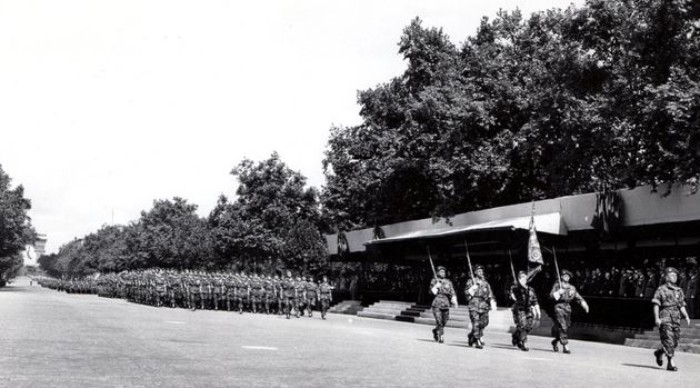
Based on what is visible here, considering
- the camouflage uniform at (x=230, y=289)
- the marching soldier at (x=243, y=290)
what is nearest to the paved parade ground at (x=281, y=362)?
the marching soldier at (x=243, y=290)

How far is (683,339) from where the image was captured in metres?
22.0

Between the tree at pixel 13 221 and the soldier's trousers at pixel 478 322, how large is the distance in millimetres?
71271

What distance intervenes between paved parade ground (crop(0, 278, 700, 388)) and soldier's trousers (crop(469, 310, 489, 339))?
55cm

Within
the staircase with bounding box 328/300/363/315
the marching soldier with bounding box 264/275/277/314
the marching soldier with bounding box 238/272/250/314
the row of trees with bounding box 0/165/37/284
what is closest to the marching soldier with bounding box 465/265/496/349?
the marching soldier with bounding box 264/275/277/314

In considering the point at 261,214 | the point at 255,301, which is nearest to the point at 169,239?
the point at 261,214

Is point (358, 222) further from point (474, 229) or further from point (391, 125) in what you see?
point (474, 229)

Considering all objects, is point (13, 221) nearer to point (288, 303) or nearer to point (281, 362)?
point (288, 303)

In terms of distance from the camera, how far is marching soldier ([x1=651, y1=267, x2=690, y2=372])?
14945mm

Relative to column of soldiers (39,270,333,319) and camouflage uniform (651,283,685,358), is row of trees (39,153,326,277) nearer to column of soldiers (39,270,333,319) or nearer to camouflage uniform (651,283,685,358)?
column of soldiers (39,270,333,319)

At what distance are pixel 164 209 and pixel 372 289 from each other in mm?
72925

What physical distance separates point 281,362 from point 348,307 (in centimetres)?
3297

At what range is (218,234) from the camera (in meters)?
67.1

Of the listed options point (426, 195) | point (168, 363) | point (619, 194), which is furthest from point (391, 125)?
point (168, 363)

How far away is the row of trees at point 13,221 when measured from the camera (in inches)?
3248
